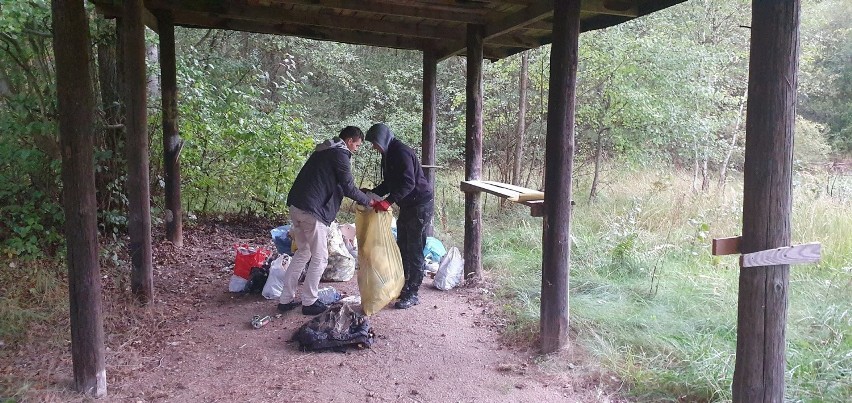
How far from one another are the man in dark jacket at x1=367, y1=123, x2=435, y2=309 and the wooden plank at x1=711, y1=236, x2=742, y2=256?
313 centimetres

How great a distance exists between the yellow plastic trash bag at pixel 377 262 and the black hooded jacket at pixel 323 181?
0.94ft

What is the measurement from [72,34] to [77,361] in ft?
6.79

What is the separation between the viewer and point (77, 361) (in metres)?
3.58

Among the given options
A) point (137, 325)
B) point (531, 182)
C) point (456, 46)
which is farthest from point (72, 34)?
point (531, 182)

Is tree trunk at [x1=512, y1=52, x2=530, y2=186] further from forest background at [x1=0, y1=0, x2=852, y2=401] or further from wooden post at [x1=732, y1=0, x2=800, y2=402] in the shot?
wooden post at [x1=732, y1=0, x2=800, y2=402]

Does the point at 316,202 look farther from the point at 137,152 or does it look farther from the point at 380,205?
the point at 137,152

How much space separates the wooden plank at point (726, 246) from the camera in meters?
2.79

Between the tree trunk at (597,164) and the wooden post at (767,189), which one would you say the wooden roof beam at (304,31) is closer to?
the tree trunk at (597,164)

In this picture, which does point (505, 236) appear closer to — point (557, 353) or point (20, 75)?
point (557, 353)

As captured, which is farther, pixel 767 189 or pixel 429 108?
pixel 429 108

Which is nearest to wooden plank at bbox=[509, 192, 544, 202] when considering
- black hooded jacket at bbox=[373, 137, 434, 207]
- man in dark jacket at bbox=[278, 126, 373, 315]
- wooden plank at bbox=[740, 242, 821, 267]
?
black hooded jacket at bbox=[373, 137, 434, 207]

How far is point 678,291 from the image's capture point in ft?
18.1

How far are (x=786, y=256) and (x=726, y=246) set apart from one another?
0.85 ft

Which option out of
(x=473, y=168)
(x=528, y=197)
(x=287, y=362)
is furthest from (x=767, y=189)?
(x=473, y=168)
